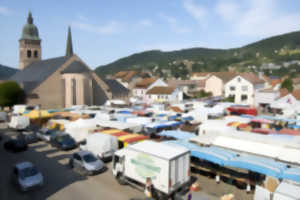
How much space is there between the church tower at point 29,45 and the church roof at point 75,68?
22.4 metres

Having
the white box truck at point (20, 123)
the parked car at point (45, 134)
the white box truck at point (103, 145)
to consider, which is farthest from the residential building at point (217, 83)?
the white box truck at point (103, 145)

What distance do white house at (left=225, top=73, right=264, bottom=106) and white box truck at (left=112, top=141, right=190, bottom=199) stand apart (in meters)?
44.4

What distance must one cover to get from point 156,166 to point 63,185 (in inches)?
241

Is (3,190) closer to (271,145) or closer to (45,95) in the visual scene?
(271,145)

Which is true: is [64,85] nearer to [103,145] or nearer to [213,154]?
[103,145]

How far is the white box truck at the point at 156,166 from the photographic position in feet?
34.8

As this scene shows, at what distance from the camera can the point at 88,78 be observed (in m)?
46.8

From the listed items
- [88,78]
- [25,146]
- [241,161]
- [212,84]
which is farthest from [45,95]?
[212,84]

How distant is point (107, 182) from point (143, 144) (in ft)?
11.2

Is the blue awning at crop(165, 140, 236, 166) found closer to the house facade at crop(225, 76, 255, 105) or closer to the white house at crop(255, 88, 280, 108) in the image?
the white house at crop(255, 88, 280, 108)

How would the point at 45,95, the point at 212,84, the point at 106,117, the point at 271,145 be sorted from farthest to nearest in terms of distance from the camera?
the point at 212,84, the point at 45,95, the point at 106,117, the point at 271,145

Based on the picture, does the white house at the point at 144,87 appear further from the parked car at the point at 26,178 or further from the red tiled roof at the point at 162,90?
the parked car at the point at 26,178

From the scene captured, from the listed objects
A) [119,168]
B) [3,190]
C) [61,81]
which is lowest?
[3,190]

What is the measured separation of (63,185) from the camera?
13.0 metres
